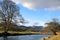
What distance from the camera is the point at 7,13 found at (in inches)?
2109

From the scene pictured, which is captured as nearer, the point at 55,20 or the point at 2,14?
the point at 2,14

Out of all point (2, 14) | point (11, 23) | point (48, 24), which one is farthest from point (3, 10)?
point (48, 24)

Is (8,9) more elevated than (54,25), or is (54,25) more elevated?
(8,9)

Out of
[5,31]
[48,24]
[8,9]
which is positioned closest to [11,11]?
[8,9]

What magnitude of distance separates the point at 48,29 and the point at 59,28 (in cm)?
364

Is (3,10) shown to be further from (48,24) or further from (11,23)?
(48,24)

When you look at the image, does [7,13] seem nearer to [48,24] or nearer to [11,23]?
[11,23]

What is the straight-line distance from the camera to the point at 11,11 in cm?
5359

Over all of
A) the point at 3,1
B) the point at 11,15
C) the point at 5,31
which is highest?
the point at 3,1

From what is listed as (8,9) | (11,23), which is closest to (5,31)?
(11,23)

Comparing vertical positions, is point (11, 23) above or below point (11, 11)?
below

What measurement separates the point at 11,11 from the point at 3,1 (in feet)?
12.2

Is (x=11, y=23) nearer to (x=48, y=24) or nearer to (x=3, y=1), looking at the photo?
(x=3, y=1)

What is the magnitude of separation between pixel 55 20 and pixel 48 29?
4.95 meters
